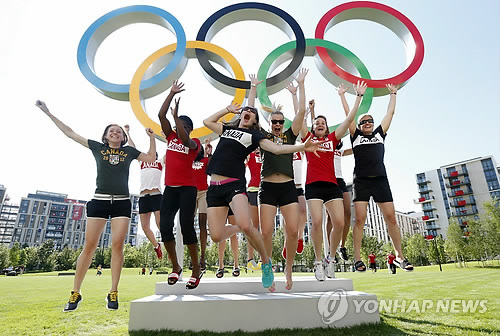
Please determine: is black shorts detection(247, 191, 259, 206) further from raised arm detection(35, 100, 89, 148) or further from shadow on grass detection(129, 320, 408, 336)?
raised arm detection(35, 100, 89, 148)

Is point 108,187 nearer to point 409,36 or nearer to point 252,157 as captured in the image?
point 252,157

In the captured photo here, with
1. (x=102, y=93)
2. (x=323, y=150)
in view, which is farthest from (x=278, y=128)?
→ (x=102, y=93)

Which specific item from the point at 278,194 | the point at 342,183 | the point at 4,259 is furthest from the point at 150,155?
the point at 4,259

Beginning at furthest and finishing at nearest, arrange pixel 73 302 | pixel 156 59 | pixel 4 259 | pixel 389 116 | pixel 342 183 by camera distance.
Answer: pixel 4 259
pixel 156 59
pixel 342 183
pixel 389 116
pixel 73 302

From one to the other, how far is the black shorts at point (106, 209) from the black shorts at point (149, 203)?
112 inches

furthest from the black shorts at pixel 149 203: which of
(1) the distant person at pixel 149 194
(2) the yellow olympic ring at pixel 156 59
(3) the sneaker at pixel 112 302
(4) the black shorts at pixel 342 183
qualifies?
(4) the black shorts at pixel 342 183

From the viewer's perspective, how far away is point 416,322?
209 inches

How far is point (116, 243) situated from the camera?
4.42 m

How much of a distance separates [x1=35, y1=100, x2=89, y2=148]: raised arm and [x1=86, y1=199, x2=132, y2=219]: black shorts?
1.08 meters

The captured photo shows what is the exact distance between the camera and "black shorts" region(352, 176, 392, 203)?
5.28 m

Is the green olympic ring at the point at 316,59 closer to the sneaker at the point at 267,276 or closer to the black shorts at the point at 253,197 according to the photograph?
the black shorts at the point at 253,197

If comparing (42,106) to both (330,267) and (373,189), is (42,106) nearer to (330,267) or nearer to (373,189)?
(373,189)

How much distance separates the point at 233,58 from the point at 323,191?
442 cm

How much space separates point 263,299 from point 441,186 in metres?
88.6
